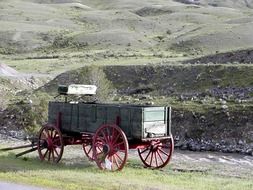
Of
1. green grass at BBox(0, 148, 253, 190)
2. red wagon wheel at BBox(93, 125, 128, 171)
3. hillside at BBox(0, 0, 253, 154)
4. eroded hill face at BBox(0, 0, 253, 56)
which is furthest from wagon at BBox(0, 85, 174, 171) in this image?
eroded hill face at BBox(0, 0, 253, 56)

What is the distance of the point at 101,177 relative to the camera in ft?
62.7

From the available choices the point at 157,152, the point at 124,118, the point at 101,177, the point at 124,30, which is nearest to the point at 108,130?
the point at 124,118

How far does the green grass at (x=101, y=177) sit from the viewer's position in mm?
17734

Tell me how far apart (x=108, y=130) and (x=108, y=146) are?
61 centimetres

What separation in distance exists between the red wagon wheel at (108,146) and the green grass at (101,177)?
1.20ft

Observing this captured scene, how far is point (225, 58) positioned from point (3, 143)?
29.9m

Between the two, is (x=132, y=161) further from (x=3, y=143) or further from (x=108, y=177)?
(x=3, y=143)

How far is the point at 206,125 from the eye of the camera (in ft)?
119

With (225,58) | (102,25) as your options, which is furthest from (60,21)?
(225,58)

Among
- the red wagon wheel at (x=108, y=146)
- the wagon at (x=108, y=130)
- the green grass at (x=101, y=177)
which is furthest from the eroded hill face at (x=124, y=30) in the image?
the red wagon wheel at (x=108, y=146)

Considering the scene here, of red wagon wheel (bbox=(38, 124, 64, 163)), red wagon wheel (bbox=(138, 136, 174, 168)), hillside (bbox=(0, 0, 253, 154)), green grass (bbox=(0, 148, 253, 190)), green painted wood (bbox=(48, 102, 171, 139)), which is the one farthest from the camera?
hillside (bbox=(0, 0, 253, 154))

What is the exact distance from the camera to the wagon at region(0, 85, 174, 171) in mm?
20781

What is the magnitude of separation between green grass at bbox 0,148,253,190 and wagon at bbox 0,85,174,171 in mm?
603

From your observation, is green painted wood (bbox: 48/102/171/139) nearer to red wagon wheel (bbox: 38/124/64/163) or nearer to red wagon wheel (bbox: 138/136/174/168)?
red wagon wheel (bbox: 38/124/64/163)
